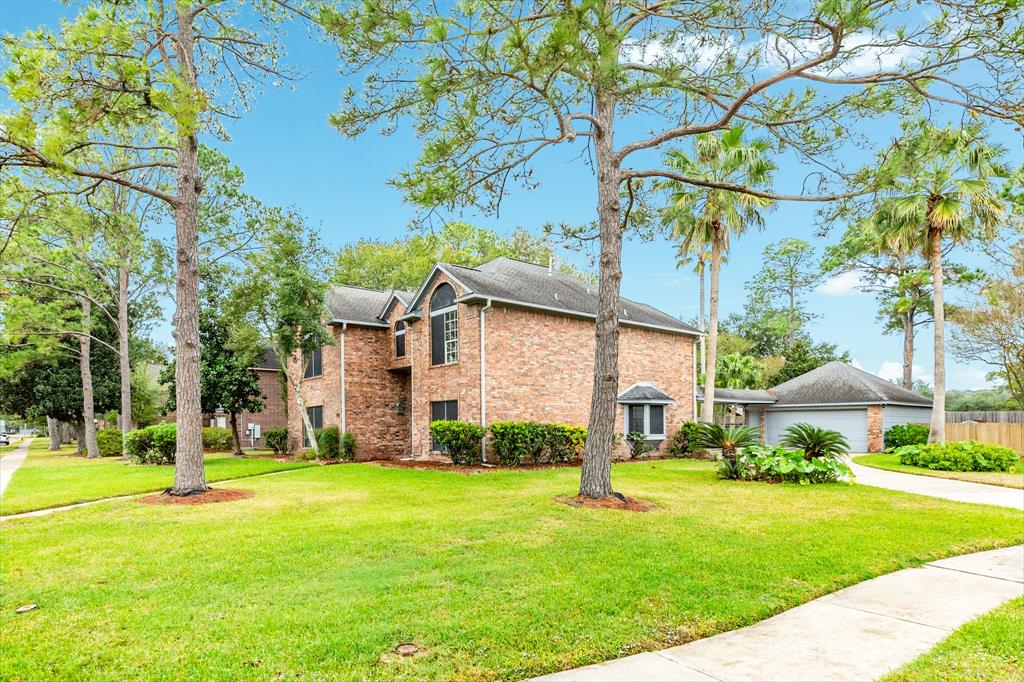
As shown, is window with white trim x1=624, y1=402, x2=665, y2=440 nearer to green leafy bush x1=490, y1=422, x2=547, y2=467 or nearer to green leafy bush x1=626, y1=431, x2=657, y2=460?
green leafy bush x1=626, y1=431, x2=657, y2=460

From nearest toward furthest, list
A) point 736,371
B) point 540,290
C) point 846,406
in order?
point 540,290, point 846,406, point 736,371

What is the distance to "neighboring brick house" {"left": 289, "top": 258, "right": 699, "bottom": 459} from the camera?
16.9 m

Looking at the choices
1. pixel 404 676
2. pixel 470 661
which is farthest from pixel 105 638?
pixel 470 661

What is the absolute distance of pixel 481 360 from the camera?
16.5 metres

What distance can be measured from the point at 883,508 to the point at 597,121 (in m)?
8.08

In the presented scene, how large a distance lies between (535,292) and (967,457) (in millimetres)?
13907

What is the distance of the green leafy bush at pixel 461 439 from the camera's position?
52.1 feet

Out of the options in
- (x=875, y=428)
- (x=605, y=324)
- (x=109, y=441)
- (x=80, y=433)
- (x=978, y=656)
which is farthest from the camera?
(x=80, y=433)

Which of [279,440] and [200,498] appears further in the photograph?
[279,440]

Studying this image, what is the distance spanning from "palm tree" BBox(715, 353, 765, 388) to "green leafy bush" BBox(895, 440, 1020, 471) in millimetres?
14116

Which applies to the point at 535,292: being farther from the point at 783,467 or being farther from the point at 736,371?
the point at 736,371

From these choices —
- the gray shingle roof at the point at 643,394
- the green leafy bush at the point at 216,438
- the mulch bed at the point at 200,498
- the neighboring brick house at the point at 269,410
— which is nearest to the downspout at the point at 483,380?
the gray shingle roof at the point at 643,394

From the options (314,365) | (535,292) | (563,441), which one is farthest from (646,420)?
(314,365)

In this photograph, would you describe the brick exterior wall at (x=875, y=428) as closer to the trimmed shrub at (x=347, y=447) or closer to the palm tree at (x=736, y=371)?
the palm tree at (x=736, y=371)
